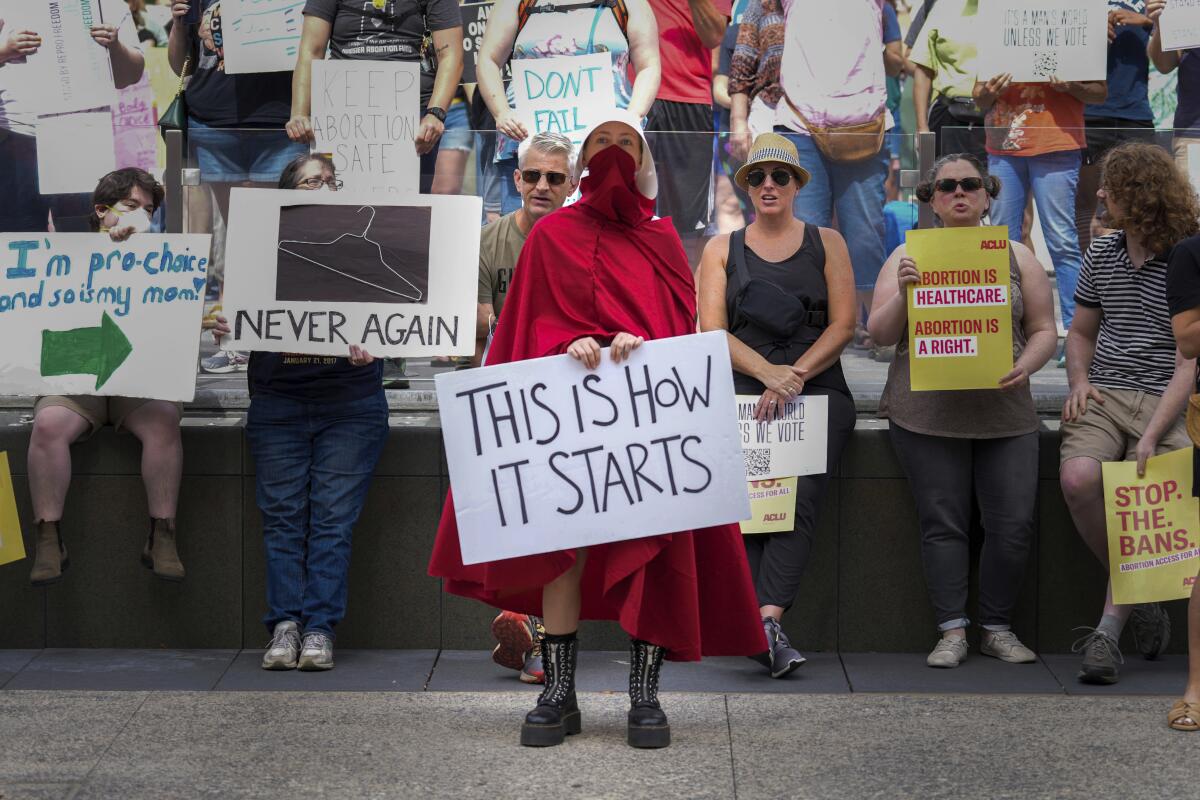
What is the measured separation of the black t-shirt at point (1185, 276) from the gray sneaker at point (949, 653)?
164cm

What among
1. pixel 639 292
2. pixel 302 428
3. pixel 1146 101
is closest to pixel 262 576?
pixel 302 428

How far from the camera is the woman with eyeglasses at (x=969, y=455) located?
631 centimetres

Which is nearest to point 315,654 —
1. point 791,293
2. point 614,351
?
point 614,351

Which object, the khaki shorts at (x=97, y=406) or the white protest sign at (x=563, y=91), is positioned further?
the white protest sign at (x=563, y=91)

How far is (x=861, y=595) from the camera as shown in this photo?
259 inches

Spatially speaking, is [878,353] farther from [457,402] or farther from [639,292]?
[457,402]

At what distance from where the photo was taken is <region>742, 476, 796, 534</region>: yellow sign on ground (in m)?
6.25

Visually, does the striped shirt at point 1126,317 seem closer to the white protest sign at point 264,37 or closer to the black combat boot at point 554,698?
the black combat boot at point 554,698

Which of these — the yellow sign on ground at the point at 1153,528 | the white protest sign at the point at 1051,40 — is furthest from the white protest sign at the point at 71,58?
the yellow sign on ground at the point at 1153,528

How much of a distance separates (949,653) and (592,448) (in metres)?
1.92

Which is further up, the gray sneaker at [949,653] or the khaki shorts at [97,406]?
the khaki shorts at [97,406]

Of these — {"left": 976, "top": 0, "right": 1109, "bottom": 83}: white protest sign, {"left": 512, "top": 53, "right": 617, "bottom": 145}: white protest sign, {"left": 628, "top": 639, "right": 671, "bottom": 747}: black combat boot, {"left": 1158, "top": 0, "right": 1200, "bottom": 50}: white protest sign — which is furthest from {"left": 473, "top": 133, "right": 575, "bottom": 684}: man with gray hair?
{"left": 1158, "top": 0, "right": 1200, "bottom": 50}: white protest sign

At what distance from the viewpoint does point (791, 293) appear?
6.21 m

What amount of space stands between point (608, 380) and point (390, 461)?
1722 millimetres
